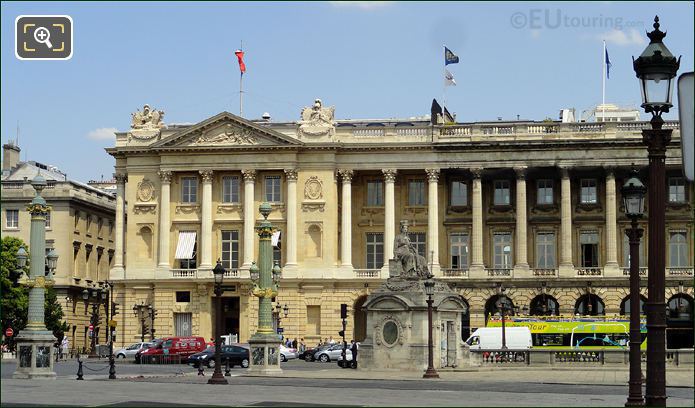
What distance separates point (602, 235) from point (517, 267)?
7.32 meters

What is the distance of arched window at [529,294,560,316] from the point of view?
326ft

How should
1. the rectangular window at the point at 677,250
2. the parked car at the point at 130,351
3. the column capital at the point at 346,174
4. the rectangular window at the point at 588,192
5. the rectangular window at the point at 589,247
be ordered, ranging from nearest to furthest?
the parked car at the point at 130,351, the rectangular window at the point at 677,250, the rectangular window at the point at 589,247, the column capital at the point at 346,174, the rectangular window at the point at 588,192

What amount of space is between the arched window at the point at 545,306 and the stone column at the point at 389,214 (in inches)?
458

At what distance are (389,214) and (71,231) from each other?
2920cm

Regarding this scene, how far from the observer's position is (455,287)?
327ft

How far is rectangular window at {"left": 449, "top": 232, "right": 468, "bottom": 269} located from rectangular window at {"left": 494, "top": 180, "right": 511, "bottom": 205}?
3920 mm

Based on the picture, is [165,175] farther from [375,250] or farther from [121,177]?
[375,250]

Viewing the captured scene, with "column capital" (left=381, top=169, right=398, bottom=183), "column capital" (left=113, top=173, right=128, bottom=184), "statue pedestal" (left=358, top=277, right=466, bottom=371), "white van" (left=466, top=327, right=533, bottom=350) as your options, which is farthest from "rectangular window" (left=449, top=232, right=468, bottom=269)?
"statue pedestal" (left=358, top=277, right=466, bottom=371)

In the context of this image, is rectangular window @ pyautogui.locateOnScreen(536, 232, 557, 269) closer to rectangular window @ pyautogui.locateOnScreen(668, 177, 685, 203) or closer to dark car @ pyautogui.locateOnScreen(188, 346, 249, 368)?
rectangular window @ pyautogui.locateOnScreen(668, 177, 685, 203)

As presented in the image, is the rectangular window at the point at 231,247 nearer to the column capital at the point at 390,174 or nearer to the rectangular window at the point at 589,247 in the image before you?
the column capital at the point at 390,174

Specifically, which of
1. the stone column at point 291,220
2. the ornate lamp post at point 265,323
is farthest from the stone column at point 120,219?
the ornate lamp post at point 265,323

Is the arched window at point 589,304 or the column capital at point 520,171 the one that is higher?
the column capital at point 520,171

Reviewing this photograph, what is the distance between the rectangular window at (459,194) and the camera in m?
104

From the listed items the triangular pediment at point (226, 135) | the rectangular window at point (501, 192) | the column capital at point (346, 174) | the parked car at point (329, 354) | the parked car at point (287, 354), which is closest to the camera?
the parked car at point (329, 354)
